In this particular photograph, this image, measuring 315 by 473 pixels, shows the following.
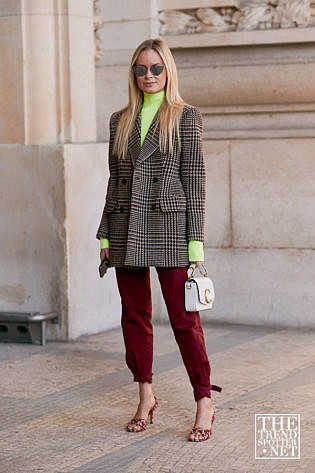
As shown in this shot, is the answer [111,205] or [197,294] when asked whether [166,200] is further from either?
[197,294]

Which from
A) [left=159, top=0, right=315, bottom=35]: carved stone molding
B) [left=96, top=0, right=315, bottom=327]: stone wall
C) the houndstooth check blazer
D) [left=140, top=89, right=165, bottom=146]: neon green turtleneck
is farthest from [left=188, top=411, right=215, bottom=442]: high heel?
[left=159, top=0, right=315, bottom=35]: carved stone molding

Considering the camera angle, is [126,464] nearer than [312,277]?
Yes

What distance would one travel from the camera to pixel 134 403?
6.12 meters

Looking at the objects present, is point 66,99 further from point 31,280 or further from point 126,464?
point 126,464

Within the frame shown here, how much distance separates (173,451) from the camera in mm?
5238

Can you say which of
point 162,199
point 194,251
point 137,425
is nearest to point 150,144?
point 162,199

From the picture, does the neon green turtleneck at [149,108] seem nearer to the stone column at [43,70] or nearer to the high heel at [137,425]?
the high heel at [137,425]

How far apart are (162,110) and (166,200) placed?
43 centimetres

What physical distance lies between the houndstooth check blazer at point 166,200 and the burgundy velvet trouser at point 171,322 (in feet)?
0.41

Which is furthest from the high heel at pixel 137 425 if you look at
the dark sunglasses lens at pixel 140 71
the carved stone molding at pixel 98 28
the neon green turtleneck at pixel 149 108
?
the carved stone molding at pixel 98 28

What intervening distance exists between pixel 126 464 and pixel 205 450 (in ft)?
1.30

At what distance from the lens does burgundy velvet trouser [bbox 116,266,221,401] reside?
5.45 metres

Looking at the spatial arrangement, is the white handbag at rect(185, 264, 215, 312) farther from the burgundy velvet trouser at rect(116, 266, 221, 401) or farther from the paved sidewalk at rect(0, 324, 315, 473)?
the paved sidewalk at rect(0, 324, 315, 473)

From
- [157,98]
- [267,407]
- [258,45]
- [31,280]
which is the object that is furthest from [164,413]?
[258,45]
